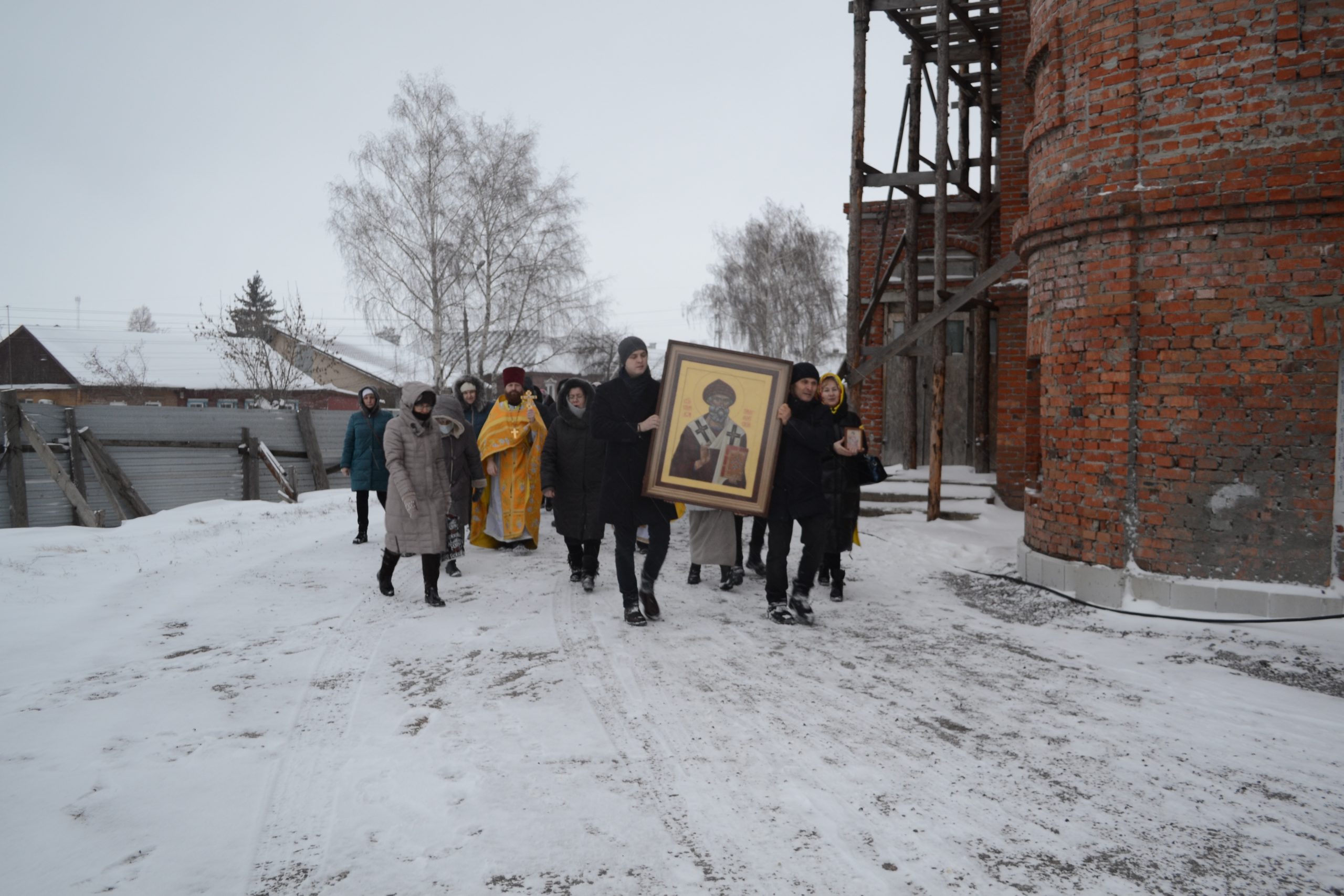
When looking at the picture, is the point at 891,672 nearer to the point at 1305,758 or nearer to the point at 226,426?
the point at 1305,758

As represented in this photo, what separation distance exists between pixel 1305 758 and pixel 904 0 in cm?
983

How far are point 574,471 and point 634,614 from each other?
1992mm

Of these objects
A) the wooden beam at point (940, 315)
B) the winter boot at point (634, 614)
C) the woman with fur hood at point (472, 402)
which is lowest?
the winter boot at point (634, 614)

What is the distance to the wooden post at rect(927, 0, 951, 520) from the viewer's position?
10.7m

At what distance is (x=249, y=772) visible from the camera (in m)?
3.78

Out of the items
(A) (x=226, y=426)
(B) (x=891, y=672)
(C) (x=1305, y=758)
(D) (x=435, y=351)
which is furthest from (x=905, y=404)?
(D) (x=435, y=351)

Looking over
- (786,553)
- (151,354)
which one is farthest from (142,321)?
(786,553)

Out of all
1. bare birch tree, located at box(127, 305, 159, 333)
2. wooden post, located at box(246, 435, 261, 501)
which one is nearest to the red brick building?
wooden post, located at box(246, 435, 261, 501)

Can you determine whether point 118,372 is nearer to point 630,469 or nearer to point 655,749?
point 630,469

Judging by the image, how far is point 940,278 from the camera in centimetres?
1116

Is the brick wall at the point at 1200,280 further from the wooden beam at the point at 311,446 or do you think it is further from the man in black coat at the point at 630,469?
the wooden beam at the point at 311,446

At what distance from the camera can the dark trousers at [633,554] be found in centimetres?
625

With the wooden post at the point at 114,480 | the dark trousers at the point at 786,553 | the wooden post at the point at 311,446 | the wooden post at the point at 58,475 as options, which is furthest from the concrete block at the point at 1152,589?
the wooden post at the point at 311,446

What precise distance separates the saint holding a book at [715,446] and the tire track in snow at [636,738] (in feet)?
4.38
